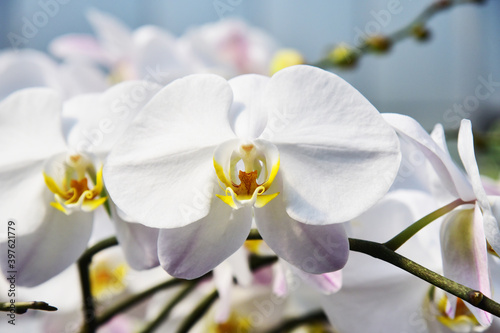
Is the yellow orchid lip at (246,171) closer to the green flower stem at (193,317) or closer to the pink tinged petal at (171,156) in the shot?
the pink tinged petal at (171,156)

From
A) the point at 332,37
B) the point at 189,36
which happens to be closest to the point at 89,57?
the point at 189,36

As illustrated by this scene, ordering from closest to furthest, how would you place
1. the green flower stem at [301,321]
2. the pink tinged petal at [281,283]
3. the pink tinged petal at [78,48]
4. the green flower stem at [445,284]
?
the green flower stem at [445,284]
the pink tinged petal at [281,283]
the green flower stem at [301,321]
the pink tinged petal at [78,48]

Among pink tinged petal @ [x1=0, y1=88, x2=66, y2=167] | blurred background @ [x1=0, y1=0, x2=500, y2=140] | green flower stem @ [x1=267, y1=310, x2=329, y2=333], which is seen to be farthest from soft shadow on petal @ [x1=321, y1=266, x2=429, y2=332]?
blurred background @ [x1=0, y1=0, x2=500, y2=140]

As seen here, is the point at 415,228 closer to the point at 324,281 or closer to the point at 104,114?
the point at 324,281

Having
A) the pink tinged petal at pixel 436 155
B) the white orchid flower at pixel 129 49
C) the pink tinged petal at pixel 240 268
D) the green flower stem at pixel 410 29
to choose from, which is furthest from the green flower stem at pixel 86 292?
the green flower stem at pixel 410 29

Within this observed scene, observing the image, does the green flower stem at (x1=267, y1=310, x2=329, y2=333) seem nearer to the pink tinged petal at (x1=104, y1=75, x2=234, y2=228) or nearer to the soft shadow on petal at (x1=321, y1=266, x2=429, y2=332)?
the soft shadow on petal at (x1=321, y1=266, x2=429, y2=332)

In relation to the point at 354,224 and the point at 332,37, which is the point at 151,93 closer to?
the point at 354,224

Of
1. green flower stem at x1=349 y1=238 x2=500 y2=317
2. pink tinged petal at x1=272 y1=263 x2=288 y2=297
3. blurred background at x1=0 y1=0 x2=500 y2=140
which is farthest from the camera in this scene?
blurred background at x1=0 y1=0 x2=500 y2=140
